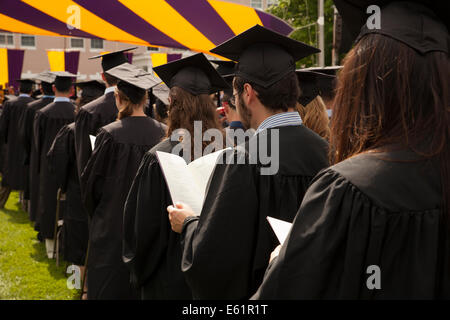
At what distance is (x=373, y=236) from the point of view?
43.8 inches

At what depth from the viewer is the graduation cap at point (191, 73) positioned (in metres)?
2.93

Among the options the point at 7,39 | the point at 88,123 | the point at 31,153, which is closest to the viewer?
the point at 88,123

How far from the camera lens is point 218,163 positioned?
190 cm

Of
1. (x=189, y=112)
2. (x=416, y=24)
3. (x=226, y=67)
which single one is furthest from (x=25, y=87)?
(x=416, y=24)

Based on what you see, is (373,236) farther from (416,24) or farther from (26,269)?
(26,269)

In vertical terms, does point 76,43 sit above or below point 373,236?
above

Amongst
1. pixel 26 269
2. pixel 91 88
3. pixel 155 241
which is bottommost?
pixel 26 269

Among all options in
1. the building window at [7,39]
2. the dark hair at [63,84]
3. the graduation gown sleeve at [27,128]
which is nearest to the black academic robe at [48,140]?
the dark hair at [63,84]

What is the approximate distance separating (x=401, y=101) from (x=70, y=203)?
4.60 metres

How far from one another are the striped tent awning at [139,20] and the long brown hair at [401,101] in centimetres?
347

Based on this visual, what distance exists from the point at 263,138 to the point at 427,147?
3.09 ft

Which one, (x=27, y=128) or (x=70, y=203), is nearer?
(x=70, y=203)

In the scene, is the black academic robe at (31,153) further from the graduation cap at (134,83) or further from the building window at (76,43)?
the building window at (76,43)
